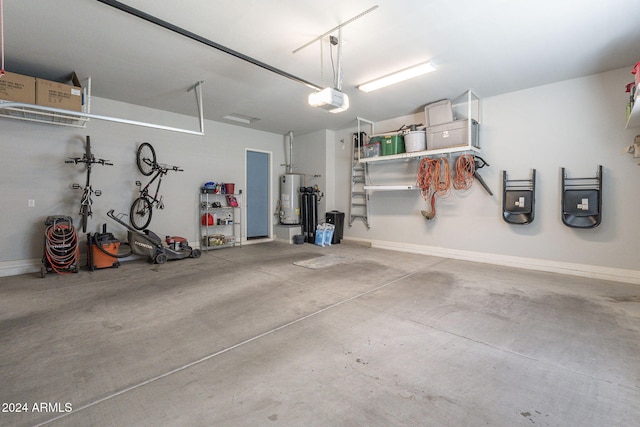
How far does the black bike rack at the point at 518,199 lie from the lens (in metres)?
4.78

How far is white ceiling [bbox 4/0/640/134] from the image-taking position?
9.34 feet

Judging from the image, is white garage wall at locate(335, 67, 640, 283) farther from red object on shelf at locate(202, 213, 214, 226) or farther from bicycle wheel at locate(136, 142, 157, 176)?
bicycle wheel at locate(136, 142, 157, 176)

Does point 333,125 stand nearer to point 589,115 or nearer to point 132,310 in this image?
point 589,115

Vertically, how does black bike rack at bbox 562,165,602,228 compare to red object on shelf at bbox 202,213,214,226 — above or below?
above

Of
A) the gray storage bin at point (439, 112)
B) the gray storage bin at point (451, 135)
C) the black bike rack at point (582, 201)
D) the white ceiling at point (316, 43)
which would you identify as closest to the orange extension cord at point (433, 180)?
the gray storage bin at point (451, 135)

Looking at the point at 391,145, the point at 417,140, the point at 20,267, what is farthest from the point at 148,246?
the point at 417,140

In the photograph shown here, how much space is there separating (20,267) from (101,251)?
1.24 meters

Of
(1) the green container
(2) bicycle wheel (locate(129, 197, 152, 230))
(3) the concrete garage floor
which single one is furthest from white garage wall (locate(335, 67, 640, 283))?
(2) bicycle wheel (locate(129, 197, 152, 230))

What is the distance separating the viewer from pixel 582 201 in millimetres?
4305

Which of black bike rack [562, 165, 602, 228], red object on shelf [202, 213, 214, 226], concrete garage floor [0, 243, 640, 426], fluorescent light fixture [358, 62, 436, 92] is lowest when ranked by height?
concrete garage floor [0, 243, 640, 426]

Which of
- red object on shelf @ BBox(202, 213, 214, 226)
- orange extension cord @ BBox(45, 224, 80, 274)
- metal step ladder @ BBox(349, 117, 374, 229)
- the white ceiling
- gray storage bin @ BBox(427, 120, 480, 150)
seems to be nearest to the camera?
the white ceiling

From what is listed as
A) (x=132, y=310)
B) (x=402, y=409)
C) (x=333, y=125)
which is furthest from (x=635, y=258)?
(x=132, y=310)

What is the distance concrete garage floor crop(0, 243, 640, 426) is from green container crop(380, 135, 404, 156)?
9.52ft

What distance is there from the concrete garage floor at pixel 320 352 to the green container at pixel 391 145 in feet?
9.52
